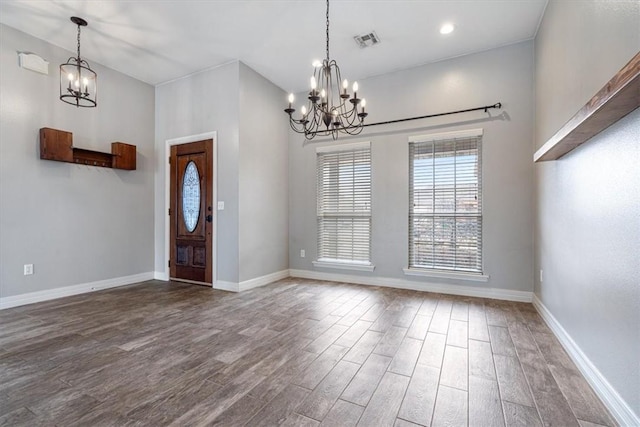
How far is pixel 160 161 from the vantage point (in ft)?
16.4

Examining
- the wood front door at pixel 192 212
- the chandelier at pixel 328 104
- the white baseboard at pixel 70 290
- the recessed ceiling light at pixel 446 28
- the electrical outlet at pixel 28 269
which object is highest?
the recessed ceiling light at pixel 446 28

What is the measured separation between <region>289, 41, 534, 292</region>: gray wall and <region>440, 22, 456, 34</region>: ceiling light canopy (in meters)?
0.65

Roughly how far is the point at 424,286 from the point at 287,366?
2.75 meters

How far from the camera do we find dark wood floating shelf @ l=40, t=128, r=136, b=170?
3.66 meters

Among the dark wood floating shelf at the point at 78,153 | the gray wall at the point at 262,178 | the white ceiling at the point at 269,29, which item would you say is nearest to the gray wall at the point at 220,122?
the gray wall at the point at 262,178

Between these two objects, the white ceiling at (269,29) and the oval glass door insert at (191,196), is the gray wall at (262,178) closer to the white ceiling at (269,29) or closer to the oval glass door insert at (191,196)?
the white ceiling at (269,29)

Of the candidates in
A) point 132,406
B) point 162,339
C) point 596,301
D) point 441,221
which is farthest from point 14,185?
point 596,301

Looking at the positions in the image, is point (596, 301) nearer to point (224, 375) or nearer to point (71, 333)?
point (224, 375)

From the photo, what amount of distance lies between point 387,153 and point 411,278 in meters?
1.94

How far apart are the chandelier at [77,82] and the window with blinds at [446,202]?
425 centimetres

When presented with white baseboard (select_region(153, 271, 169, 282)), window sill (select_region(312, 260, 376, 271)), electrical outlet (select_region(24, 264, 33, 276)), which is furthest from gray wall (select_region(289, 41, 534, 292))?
electrical outlet (select_region(24, 264, 33, 276))

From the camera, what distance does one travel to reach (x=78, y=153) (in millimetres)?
4035

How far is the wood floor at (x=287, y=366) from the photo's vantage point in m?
1.60

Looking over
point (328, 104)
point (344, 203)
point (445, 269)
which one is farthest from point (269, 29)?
point (445, 269)
